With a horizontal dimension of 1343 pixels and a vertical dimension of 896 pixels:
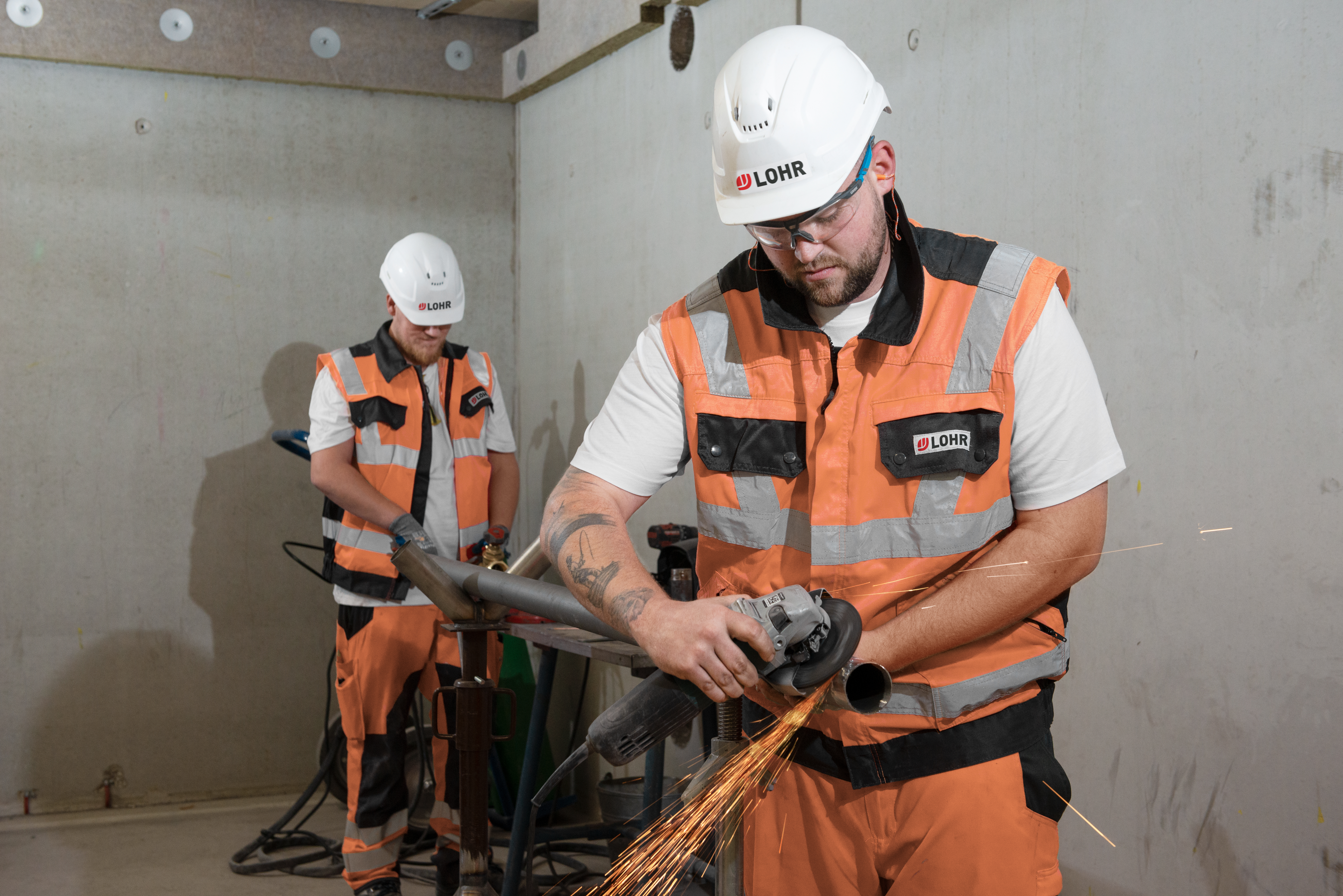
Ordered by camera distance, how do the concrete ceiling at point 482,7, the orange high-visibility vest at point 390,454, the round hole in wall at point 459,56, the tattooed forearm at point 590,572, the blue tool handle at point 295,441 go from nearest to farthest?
the tattooed forearm at point 590,572, the orange high-visibility vest at point 390,454, the blue tool handle at point 295,441, the concrete ceiling at point 482,7, the round hole in wall at point 459,56

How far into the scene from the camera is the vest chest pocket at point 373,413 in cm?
371

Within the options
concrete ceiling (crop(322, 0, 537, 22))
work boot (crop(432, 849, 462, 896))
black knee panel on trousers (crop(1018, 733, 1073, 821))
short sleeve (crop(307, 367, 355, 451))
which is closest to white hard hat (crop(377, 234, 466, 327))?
short sleeve (crop(307, 367, 355, 451))

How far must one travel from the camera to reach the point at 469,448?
3949 millimetres

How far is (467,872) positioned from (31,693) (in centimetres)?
335

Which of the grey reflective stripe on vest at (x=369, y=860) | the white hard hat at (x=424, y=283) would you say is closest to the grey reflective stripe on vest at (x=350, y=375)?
the white hard hat at (x=424, y=283)

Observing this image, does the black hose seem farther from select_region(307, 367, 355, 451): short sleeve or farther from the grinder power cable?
the grinder power cable

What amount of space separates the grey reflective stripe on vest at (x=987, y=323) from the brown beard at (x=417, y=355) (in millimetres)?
2638

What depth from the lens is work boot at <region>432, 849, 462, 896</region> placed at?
3.52 m

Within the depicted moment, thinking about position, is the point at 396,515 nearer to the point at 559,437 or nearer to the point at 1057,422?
the point at 559,437

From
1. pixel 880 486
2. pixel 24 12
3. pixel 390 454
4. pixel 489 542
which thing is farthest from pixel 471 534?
pixel 24 12

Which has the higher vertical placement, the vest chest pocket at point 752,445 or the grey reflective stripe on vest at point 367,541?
the vest chest pocket at point 752,445

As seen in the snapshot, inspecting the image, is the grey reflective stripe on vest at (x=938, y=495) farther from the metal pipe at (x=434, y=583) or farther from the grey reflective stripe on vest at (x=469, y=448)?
the grey reflective stripe on vest at (x=469, y=448)

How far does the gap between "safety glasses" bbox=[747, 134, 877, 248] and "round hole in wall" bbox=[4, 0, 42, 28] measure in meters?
4.29

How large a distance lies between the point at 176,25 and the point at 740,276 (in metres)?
4.04
